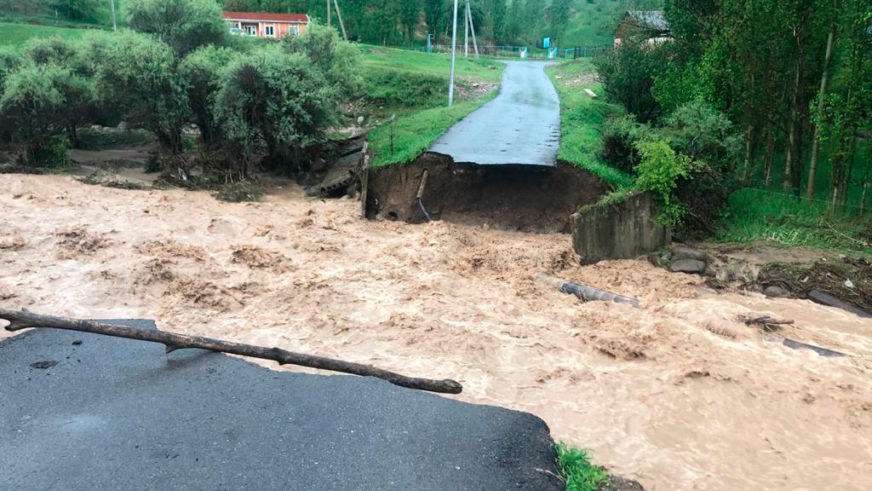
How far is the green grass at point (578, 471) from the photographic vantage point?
5977 millimetres

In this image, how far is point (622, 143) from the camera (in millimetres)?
16125

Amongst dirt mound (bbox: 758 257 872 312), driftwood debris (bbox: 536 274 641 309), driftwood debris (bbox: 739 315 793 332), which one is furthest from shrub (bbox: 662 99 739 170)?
driftwood debris (bbox: 739 315 793 332)

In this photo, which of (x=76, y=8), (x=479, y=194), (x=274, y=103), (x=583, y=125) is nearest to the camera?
(x=479, y=194)

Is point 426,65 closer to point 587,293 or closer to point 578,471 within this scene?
point 587,293

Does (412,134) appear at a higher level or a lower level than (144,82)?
lower

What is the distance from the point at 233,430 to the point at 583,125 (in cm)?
1652

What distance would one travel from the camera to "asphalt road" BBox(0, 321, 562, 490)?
581cm

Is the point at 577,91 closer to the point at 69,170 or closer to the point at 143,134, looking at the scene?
the point at 143,134

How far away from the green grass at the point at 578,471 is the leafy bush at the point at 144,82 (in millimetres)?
18043

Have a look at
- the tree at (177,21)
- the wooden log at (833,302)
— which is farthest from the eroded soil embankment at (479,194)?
the tree at (177,21)

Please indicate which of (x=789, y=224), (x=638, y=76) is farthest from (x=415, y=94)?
(x=789, y=224)

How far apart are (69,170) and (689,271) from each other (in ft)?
61.8

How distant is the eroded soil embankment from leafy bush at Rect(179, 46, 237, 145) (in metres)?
7.38

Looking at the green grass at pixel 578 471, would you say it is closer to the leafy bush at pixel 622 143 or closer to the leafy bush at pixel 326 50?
the leafy bush at pixel 622 143
